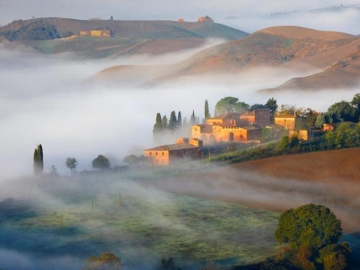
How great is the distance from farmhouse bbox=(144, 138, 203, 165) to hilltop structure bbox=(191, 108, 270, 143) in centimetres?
574

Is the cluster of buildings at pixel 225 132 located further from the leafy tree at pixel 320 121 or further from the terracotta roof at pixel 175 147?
the leafy tree at pixel 320 121

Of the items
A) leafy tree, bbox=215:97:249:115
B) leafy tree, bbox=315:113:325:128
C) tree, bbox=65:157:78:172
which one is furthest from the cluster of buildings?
tree, bbox=65:157:78:172

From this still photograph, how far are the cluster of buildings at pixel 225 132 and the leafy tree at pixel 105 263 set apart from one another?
122ft

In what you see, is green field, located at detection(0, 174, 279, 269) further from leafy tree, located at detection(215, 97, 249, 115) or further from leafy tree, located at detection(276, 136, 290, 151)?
leafy tree, located at detection(215, 97, 249, 115)

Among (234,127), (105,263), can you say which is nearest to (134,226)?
(105,263)

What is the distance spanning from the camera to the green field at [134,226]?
48.4m

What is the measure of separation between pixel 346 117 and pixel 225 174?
26389mm

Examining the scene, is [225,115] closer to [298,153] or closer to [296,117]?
[296,117]

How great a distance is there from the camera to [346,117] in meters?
94.1

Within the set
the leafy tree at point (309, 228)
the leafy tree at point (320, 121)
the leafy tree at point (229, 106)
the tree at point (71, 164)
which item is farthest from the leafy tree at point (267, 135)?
the leafy tree at point (309, 228)

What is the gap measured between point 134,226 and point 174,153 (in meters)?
27.4

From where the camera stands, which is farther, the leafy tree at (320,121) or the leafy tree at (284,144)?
the leafy tree at (320,121)

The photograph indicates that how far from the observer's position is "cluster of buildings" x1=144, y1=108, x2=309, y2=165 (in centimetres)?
8200

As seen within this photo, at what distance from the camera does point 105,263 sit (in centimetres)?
4325
